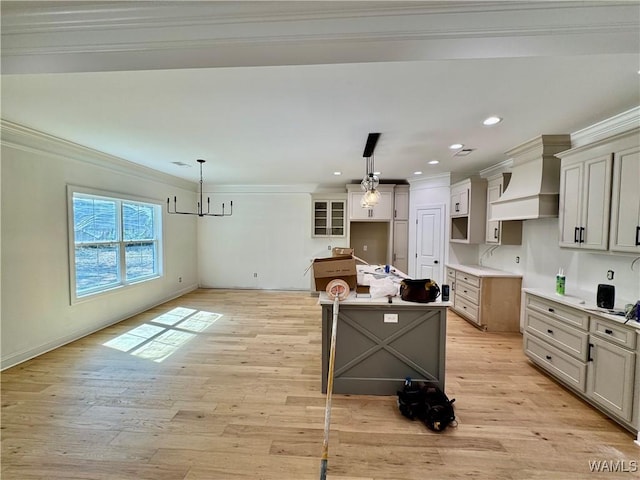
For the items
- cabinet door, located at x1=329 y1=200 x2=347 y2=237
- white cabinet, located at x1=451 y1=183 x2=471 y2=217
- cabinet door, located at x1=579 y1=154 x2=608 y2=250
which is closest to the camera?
cabinet door, located at x1=579 y1=154 x2=608 y2=250

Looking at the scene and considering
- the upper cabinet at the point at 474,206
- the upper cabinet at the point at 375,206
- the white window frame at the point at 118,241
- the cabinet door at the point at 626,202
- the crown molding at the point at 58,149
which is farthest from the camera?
the upper cabinet at the point at 375,206

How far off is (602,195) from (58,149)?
5989 mm

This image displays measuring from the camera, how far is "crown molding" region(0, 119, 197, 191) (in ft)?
9.50

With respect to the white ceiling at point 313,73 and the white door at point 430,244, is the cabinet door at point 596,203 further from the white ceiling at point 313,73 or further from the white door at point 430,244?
the white door at point 430,244

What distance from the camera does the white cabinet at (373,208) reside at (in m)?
6.04

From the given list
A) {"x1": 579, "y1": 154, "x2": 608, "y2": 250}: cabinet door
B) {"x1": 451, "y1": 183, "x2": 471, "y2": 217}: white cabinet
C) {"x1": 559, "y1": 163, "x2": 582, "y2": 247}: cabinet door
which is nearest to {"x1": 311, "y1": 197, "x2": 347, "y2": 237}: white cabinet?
{"x1": 451, "y1": 183, "x2": 471, "y2": 217}: white cabinet

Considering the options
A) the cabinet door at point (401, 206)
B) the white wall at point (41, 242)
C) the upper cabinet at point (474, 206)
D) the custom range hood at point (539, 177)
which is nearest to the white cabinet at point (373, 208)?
the cabinet door at point (401, 206)

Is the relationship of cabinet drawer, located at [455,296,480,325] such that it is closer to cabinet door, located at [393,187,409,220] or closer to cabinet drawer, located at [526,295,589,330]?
cabinet drawer, located at [526,295,589,330]

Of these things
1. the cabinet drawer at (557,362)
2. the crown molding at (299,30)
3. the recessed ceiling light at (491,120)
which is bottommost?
the cabinet drawer at (557,362)

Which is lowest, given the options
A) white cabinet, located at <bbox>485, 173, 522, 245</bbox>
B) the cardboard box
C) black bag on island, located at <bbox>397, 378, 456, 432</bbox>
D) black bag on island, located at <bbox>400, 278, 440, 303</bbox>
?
black bag on island, located at <bbox>397, 378, 456, 432</bbox>

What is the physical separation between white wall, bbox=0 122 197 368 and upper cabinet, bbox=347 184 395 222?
4299 millimetres

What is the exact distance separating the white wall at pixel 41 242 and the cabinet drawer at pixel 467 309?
5736 millimetres

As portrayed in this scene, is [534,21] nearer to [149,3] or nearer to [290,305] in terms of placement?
[149,3]

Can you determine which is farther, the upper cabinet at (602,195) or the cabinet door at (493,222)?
the cabinet door at (493,222)
